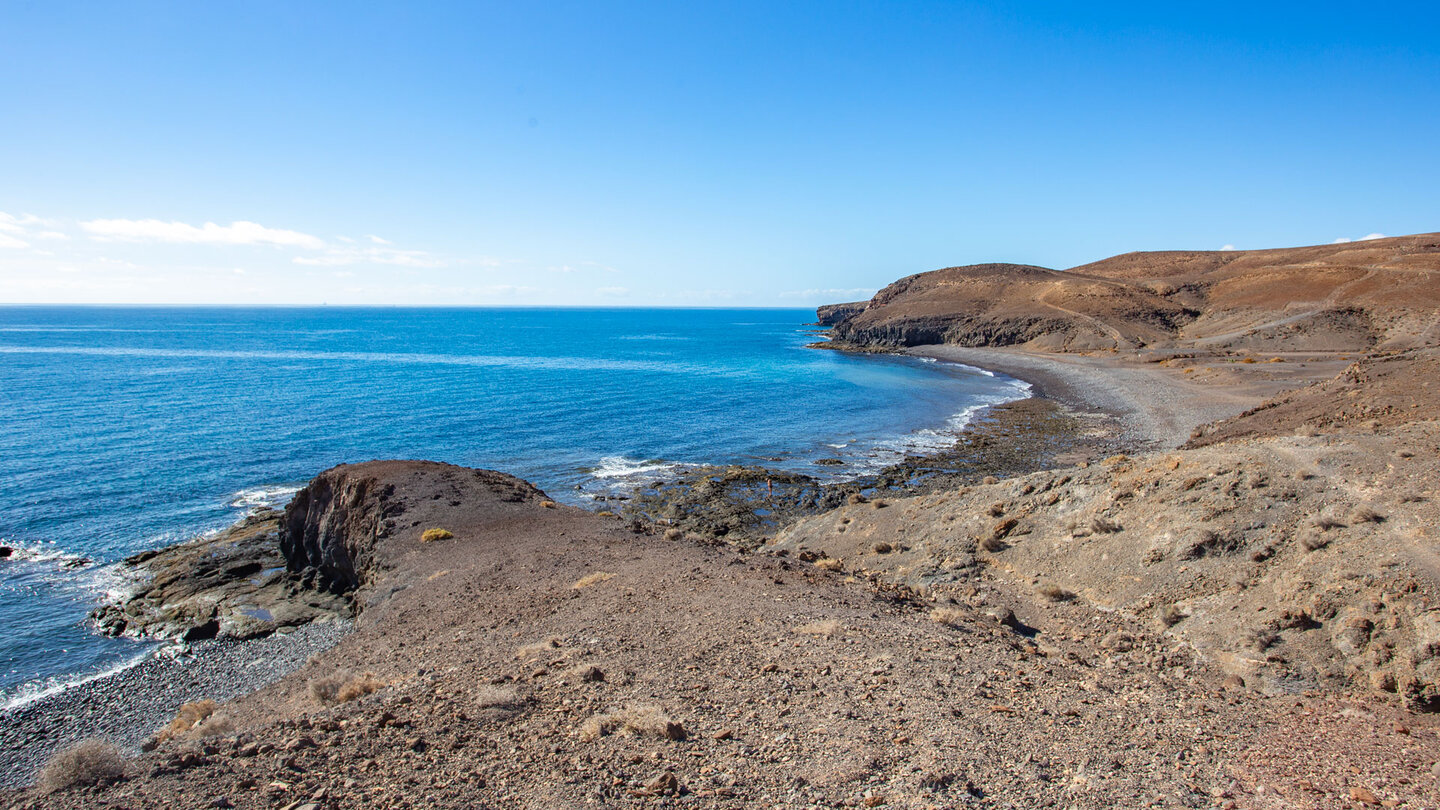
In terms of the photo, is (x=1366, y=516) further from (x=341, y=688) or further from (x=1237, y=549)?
(x=341, y=688)

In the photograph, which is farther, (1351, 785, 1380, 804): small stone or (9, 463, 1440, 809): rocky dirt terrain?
(9, 463, 1440, 809): rocky dirt terrain

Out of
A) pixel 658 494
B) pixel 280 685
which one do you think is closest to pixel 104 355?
pixel 658 494

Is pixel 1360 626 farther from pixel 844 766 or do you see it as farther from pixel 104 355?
pixel 104 355

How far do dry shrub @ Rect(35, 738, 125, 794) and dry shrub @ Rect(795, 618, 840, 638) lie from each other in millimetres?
11987

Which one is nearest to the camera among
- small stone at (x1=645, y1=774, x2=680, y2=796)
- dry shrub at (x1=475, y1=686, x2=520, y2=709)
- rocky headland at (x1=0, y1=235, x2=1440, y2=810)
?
small stone at (x1=645, y1=774, x2=680, y2=796)

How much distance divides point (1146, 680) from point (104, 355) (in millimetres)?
137887

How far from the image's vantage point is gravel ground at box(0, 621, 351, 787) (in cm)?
1725

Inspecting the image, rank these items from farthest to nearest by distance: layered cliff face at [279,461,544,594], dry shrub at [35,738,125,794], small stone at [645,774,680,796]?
1. layered cliff face at [279,461,544,594]
2. dry shrub at [35,738,125,794]
3. small stone at [645,774,680,796]

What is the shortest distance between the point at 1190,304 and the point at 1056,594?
11999cm

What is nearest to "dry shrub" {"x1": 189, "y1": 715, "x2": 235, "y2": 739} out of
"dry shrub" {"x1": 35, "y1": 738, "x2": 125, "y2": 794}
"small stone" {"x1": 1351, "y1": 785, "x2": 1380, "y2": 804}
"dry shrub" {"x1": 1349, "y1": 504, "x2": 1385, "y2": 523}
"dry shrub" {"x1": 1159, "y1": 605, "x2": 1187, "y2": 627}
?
"dry shrub" {"x1": 35, "y1": 738, "x2": 125, "y2": 794}

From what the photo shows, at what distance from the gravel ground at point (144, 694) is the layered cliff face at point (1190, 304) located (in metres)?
93.6

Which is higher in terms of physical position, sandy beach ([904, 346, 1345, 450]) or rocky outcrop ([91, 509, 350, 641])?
sandy beach ([904, 346, 1345, 450])

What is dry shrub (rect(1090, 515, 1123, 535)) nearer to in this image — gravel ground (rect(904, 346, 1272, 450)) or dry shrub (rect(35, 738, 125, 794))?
dry shrub (rect(35, 738, 125, 794))

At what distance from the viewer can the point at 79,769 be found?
1023 cm
